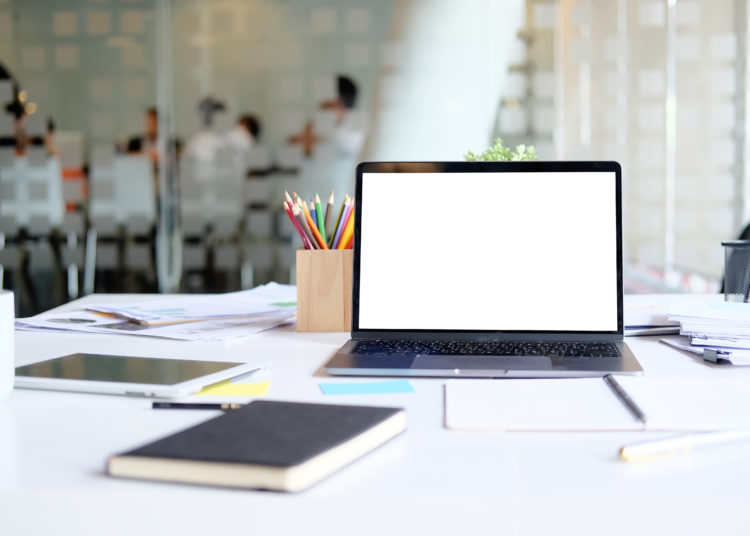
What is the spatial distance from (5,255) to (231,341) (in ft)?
12.8

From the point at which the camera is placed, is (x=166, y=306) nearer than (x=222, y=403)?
No

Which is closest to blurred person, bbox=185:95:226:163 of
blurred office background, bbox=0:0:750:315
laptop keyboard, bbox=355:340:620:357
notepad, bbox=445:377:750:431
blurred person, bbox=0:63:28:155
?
blurred office background, bbox=0:0:750:315

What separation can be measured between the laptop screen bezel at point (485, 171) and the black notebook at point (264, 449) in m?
0.48

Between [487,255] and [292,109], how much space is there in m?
3.39

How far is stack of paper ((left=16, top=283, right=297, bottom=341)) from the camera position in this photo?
4.82ft

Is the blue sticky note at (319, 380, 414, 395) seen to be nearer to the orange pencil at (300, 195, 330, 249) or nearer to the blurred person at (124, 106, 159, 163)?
the orange pencil at (300, 195, 330, 249)

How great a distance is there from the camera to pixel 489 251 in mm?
1314

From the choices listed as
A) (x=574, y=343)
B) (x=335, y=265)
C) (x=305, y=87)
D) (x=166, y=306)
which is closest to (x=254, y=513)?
(x=574, y=343)

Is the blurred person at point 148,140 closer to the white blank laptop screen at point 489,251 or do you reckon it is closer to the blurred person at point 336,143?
the blurred person at point 336,143

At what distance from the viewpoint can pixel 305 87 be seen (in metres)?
4.50

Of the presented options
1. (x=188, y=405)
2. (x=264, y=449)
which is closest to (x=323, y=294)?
(x=188, y=405)

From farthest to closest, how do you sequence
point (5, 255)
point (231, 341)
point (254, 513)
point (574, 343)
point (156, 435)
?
1. point (5, 255)
2. point (231, 341)
3. point (574, 343)
4. point (156, 435)
5. point (254, 513)

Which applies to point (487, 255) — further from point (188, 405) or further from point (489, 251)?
point (188, 405)

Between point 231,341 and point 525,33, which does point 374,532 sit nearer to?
point 231,341
